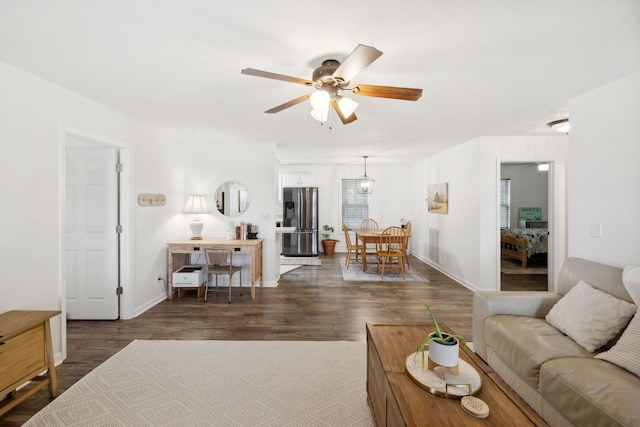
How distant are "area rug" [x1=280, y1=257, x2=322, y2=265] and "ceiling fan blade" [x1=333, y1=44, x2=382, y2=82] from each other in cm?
505

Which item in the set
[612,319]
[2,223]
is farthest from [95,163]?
[612,319]

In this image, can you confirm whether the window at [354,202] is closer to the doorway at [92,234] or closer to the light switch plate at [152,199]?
the light switch plate at [152,199]

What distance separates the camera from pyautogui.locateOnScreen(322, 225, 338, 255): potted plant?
7.45 metres

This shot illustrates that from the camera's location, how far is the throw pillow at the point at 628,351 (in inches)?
58.1

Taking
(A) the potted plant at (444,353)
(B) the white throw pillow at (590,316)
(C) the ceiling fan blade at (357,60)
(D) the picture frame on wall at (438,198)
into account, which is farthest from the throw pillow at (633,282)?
(D) the picture frame on wall at (438,198)

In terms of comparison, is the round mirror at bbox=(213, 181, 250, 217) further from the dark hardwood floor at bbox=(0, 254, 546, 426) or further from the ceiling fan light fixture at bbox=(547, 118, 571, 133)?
the ceiling fan light fixture at bbox=(547, 118, 571, 133)

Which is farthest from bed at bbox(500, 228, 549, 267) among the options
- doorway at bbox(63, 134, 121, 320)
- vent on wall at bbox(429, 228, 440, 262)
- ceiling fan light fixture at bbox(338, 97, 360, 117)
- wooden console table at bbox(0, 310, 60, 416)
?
wooden console table at bbox(0, 310, 60, 416)

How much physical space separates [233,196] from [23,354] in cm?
311

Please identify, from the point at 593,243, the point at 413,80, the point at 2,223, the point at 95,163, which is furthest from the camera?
the point at 95,163

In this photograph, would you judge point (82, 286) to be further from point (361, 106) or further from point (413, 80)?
point (413, 80)

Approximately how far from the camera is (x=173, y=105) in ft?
9.46

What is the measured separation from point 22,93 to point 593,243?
4.85 meters

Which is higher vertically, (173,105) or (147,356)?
(173,105)

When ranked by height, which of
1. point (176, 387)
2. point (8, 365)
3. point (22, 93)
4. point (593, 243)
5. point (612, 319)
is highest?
point (22, 93)
